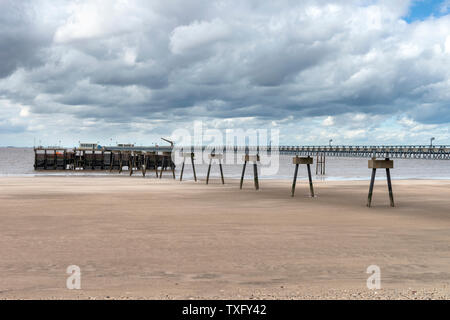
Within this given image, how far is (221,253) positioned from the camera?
7.94 metres

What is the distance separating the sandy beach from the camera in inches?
226

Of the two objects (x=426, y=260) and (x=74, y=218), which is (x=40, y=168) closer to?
(x=74, y=218)

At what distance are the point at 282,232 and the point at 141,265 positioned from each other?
13.6ft

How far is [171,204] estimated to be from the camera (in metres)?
16.6

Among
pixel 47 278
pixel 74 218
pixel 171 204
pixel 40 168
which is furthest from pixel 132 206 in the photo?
pixel 40 168

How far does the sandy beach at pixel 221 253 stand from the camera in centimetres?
575
